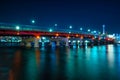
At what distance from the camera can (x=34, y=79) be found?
25297mm

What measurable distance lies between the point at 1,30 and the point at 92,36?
107070mm

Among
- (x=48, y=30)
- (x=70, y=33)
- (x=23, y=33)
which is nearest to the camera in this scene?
(x=23, y=33)

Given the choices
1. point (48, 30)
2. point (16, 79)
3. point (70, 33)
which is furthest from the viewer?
point (70, 33)

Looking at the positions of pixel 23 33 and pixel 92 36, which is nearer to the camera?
pixel 23 33

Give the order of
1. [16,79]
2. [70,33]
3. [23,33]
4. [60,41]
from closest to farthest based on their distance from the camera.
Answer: [16,79] → [23,33] → [70,33] → [60,41]

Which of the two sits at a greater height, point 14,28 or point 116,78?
point 14,28

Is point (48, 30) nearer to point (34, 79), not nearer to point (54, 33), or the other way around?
point (54, 33)

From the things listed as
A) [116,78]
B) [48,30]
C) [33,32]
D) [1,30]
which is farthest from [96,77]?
[48,30]

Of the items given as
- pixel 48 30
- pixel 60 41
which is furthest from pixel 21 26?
pixel 60 41

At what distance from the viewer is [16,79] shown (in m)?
24.8

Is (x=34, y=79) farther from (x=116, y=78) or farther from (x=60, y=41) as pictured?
(x=60, y=41)

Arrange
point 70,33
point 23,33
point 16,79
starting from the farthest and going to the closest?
1. point 70,33
2. point 23,33
3. point 16,79

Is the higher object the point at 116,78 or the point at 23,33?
the point at 23,33

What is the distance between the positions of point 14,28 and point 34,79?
6162cm
